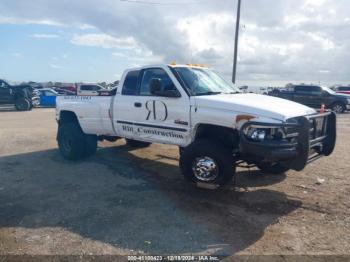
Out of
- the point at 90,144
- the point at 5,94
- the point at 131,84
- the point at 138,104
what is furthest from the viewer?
the point at 5,94

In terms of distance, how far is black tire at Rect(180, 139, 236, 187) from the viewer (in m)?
5.26

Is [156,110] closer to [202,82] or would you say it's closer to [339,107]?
[202,82]

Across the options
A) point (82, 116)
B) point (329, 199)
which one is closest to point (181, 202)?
point (329, 199)

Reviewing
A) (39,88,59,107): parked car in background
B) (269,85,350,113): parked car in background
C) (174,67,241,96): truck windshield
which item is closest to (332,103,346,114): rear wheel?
(269,85,350,113): parked car in background

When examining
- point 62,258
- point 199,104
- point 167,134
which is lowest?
point 62,258

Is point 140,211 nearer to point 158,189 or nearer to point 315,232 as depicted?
point 158,189

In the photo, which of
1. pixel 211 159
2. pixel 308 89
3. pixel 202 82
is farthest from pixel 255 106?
pixel 308 89

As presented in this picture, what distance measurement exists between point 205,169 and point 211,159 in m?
0.19

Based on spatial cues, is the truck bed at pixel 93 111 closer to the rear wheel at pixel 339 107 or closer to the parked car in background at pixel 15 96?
the parked car in background at pixel 15 96

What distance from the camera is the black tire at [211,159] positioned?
5.26 meters

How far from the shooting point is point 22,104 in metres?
22.4

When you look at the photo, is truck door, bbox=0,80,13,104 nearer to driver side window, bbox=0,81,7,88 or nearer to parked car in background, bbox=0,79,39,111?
parked car in background, bbox=0,79,39,111

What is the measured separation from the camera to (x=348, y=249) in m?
3.95

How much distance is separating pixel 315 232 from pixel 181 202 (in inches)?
74.0
